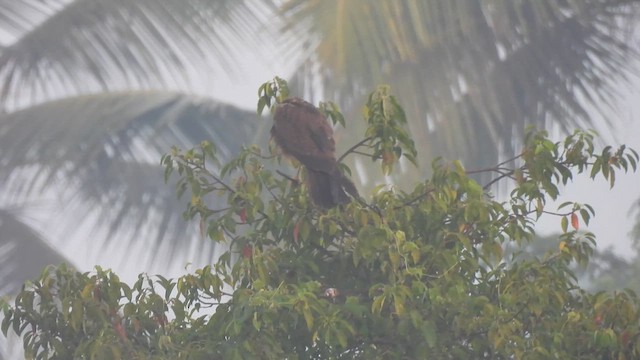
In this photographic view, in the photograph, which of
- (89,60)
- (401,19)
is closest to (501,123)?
(401,19)

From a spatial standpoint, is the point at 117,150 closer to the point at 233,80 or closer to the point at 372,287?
the point at 233,80

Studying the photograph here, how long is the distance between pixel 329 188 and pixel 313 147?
18 centimetres

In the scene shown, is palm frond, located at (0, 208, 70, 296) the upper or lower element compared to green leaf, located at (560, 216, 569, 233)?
upper

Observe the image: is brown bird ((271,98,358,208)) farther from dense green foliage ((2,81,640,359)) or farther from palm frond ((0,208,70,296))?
palm frond ((0,208,70,296))

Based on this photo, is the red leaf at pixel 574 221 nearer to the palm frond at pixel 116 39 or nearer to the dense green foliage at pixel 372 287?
the dense green foliage at pixel 372 287

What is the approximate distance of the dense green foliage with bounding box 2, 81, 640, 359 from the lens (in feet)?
14.7

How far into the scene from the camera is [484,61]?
436 inches

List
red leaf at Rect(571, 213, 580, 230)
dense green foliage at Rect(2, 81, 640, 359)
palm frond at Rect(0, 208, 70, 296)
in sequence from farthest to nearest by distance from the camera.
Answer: palm frond at Rect(0, 208, 70, 296), red leaf at Rect(571, 213, 580, 230), dense green foliage at Rect(2, 81, 640, 359)

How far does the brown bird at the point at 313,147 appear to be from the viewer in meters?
4.91

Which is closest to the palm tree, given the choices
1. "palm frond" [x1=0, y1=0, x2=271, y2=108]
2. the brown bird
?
"palm frond" [x1=0, y1=0, x2=271, y2=108]

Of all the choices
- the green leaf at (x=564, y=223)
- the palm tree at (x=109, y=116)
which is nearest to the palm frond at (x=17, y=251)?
the palm tree at (x=109, y=116)

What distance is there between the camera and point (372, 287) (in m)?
4.55

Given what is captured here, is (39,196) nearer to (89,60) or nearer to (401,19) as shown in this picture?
(89,60)

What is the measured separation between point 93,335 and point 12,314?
0.29 meters
